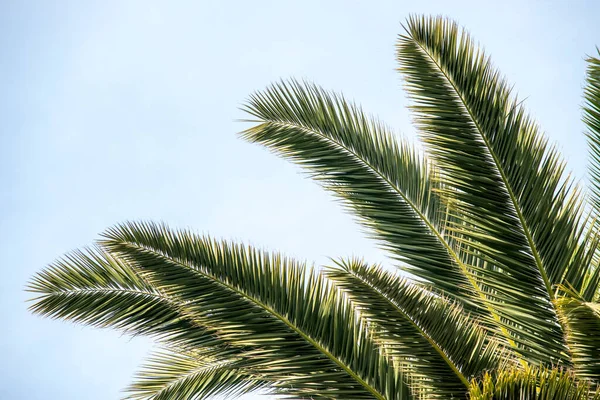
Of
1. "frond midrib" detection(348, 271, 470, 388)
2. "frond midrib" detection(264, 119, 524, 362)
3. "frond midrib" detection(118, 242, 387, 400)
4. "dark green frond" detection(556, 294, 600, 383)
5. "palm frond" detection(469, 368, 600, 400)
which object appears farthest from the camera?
"frond midrib" detection(264, 119, 524, 362)

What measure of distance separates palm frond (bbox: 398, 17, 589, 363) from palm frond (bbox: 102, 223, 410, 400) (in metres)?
1.04

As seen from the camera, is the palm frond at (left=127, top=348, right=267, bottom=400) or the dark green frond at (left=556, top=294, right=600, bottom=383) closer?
the dark green frond at (left=556, top=294, right=600, bottom=383)

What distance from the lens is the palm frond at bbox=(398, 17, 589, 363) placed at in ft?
16.6

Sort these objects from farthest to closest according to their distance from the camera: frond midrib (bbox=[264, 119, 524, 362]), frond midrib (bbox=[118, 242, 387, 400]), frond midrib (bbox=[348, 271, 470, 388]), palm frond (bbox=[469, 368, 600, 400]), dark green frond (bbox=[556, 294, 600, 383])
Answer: frond midrib (bbox=[264, 119, 524, 362]), frond midrib (bbox=[118, 242, 387, 400]), frond midrib (bbox=[348, 271, 470, 388]), dark green frond (bbox=[556, 294, 600, 383]), palm frond (bbox=[469, 368, 600, 400])

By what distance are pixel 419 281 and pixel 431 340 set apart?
1.23 m

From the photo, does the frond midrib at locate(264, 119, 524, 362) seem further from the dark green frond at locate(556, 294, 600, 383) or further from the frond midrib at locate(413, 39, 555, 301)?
the dark green frond at locate(556, 294, 600, 383)

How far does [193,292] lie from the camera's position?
5.32 metres

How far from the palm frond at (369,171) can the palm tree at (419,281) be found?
20 millimetres

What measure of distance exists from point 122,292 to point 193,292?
38.6 inches

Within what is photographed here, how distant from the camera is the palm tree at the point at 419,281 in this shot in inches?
194

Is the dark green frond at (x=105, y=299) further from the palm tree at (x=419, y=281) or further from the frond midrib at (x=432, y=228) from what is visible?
the frond midrib at (x=432, y=228)

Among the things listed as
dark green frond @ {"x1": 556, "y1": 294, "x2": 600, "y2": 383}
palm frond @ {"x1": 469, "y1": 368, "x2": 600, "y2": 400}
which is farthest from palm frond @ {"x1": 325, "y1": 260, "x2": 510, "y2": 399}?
palm frond @ {"x1": 469, "y1": 368, "x2": 600, "y2": 400}

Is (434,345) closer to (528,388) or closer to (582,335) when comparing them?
(582,335)

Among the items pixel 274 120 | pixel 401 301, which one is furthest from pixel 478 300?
pixel 274 120
